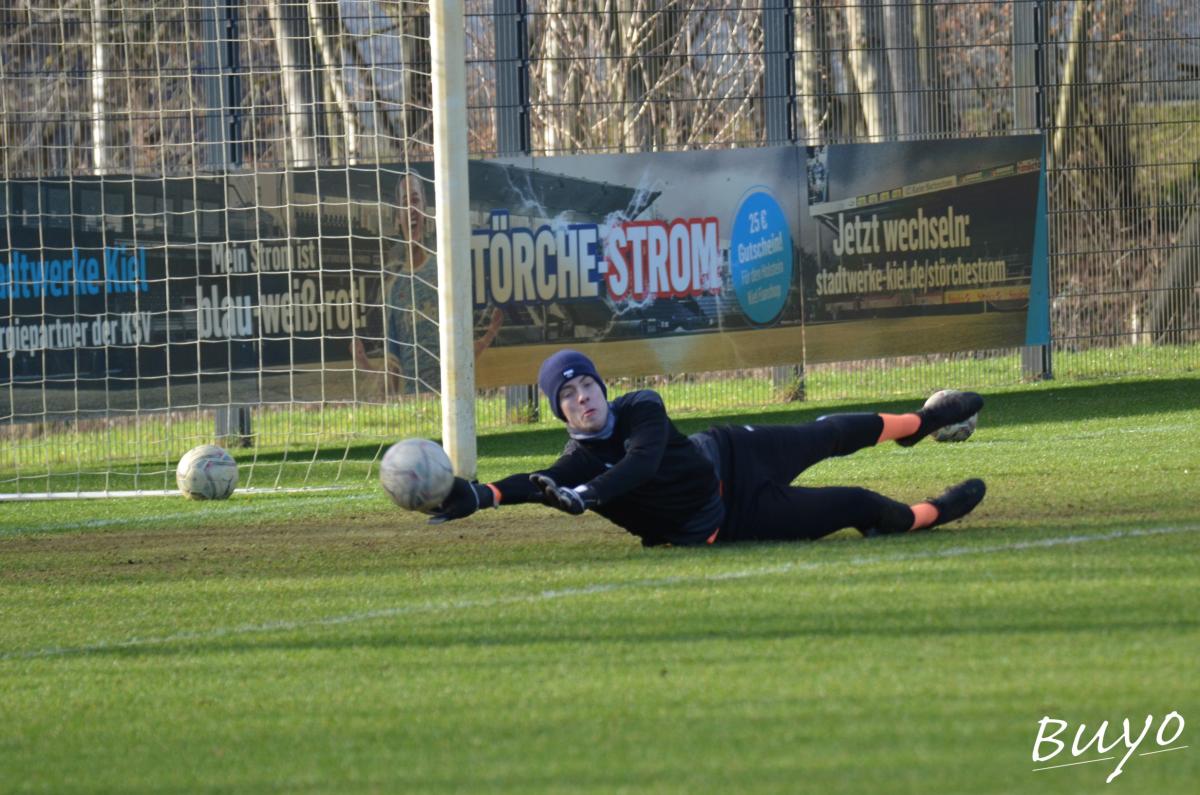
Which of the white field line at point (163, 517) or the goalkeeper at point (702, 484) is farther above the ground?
the goalkeeper at point (702, 484)

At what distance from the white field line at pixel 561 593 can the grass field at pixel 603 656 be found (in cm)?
2

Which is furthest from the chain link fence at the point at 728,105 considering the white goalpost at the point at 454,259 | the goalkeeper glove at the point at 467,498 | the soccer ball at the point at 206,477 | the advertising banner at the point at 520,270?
the goalkeeper glove at the point at 467,498

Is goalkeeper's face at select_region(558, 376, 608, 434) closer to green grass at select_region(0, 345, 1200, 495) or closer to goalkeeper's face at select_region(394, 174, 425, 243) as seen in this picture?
green grass at select_region(0, 345, 1200, 495)

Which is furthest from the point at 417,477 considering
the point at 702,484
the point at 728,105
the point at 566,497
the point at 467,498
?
the point at 728,105

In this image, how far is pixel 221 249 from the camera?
13562mm

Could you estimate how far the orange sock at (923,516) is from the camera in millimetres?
7293

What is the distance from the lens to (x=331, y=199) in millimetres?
13586

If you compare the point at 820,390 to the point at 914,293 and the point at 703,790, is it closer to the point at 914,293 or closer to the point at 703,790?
the point at 914,293

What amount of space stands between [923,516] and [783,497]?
63 centimetres

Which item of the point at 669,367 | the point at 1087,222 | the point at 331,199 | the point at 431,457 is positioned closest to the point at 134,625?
the point at 431,457

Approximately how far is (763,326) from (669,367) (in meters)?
0.99

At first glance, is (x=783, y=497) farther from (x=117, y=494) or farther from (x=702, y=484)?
(x=117, y=494)

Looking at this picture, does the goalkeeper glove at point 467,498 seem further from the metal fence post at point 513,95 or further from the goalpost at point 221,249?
the metal fence post at point 513,95

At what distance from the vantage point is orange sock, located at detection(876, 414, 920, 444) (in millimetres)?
7633
